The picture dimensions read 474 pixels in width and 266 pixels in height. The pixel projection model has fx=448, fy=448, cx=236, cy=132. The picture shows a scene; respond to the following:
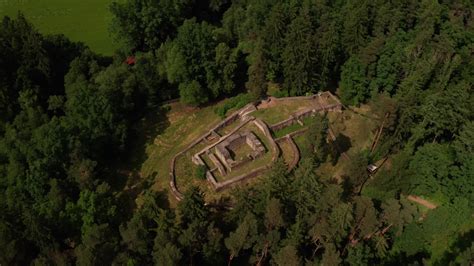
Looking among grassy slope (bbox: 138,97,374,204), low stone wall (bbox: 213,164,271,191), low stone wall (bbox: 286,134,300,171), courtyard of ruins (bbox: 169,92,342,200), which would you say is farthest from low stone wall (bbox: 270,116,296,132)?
low stone wall (bbox: 213,164,271,191)

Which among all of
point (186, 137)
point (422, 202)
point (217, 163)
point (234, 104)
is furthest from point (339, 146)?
point (186, 137)

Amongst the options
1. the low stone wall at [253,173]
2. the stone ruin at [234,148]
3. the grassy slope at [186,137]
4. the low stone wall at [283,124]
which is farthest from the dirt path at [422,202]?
the stone ruin at [234,148]

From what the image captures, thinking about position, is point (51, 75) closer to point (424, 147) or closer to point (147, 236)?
point (147, 236)

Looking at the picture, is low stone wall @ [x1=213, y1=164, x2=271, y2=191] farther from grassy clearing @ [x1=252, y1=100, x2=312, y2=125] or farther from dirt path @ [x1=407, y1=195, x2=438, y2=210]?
dirt path @ [x1=407, y1=195, x2=438, y2=210]

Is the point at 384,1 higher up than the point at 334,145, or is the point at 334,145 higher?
the point at 384,1

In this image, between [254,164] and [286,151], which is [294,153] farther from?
[254,164]

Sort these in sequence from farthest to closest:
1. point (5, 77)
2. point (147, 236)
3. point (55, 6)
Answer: point (55, 6)
point (5, 77)
point (147, 236)

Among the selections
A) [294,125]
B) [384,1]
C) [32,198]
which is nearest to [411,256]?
[294,125]
